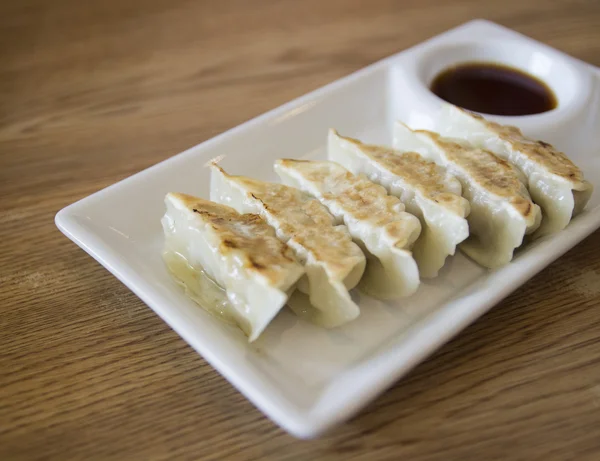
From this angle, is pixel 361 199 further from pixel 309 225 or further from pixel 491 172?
pixel 491 172

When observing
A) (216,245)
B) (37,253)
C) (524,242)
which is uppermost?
(216,245)

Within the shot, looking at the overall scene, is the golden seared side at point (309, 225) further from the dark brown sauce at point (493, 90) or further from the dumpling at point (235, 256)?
the dark brown sauce at point (493, 90)

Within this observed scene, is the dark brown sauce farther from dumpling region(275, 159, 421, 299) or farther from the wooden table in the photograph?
dumpling region(275, 159, 421, 299)

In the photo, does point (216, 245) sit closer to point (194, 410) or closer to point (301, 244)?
point (301, 244)

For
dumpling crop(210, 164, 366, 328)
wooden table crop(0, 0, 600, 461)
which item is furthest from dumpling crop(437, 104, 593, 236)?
dumpling crop(210, 164, 366, 328)

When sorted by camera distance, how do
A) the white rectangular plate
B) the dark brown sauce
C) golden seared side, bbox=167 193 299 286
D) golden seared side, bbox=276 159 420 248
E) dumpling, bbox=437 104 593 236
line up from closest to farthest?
the white rectangular plate < golden seared side, bbox=167 193 299 286 < golden seared side, bbox=276 159 420 248 < dumpling, bbox=437 104 593 236 < the dark brown sauce

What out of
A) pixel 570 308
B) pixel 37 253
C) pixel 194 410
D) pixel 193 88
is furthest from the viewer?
pixel 193 88

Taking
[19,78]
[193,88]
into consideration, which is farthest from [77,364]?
[19,78]
